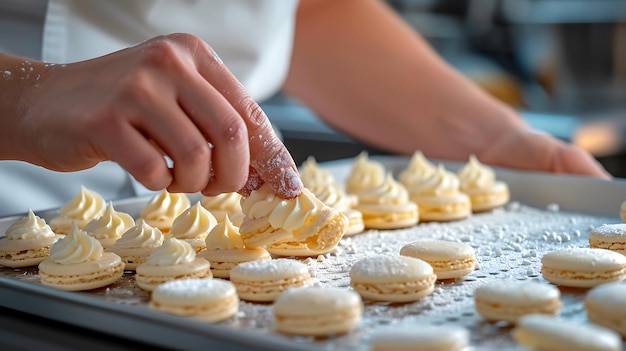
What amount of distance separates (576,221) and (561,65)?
258 centimetres

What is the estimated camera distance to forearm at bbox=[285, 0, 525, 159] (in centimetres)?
246

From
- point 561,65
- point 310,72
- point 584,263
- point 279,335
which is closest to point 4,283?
point 279,335

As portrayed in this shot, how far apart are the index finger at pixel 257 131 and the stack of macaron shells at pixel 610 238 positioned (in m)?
0.56

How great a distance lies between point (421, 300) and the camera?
4.14 feet

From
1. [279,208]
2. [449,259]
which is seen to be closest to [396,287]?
[449,259]

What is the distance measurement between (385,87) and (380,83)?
2 centimetres

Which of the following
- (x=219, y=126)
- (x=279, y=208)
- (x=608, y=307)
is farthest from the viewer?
(x=279, y=208)

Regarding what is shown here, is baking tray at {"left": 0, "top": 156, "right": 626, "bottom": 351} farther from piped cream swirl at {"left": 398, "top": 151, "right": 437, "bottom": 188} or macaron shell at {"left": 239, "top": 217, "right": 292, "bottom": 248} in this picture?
piped cream swirl at {"left": 398, "top": 151, "right": 437, "bottom": 188}

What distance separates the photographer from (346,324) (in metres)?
1.09

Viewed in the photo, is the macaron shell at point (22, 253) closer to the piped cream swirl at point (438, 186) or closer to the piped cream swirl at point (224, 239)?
the piped cream swirl at point (224, 239)

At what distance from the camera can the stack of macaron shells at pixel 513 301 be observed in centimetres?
112

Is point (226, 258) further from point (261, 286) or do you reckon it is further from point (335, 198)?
point (335, 198)

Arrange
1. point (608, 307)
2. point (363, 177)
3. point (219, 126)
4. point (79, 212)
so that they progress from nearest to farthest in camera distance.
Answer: point (608, 307) → point (219, 126) → point (79, 212) → point (363, 177)

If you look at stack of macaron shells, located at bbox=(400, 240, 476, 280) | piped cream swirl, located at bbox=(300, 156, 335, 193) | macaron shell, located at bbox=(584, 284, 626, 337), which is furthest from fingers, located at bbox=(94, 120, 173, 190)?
piped cream swirl, located at bbox=(300, 156, 335, 193)
